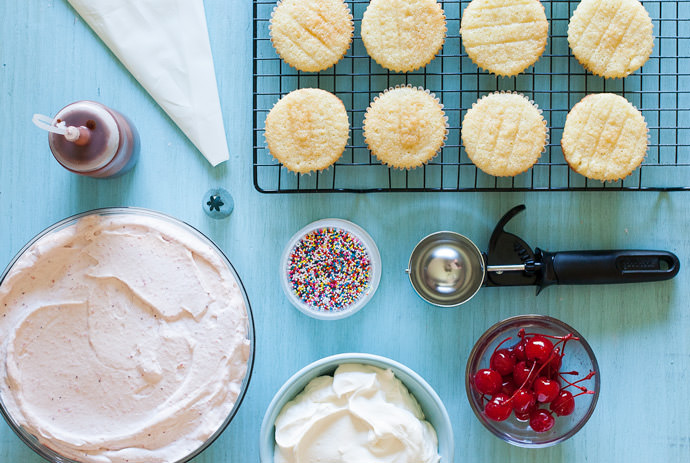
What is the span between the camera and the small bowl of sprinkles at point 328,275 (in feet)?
7.30

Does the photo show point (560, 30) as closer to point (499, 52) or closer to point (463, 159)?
point (499, 52)

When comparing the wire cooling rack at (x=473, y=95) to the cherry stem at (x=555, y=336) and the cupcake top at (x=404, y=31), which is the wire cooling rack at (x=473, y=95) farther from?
the cherry stem at (x=555, y=336)

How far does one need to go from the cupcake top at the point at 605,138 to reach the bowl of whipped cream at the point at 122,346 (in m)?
1.40

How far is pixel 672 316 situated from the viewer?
7.64 feet

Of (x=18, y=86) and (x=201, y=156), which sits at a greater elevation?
(x=18, y=86)

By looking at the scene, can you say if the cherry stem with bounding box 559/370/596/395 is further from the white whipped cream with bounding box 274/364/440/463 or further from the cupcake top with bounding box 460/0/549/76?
the cupcake top with bounding box 460/0/549/76

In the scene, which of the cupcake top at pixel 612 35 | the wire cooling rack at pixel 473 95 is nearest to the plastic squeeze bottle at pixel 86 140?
the wire cooling rack at pixel 473 95

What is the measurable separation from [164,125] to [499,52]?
A: 136cm

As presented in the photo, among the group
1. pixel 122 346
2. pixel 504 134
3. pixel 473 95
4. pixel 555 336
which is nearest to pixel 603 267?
pixel 555 336

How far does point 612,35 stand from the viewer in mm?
2150

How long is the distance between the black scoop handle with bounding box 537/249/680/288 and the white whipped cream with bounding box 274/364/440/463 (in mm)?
749

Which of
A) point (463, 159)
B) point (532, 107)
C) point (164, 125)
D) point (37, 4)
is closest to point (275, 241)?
point (164, 125)

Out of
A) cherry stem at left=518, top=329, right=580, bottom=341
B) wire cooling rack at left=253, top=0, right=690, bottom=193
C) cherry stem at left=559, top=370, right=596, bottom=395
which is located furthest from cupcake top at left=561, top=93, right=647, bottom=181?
cherry stem at left=559, top=370, right=596, bottom=395

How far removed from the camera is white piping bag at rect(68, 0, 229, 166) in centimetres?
223
